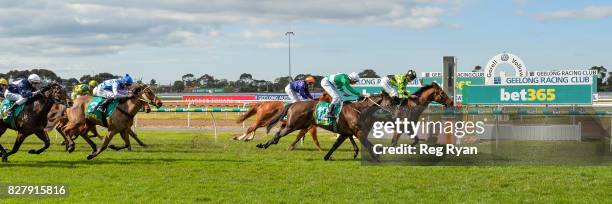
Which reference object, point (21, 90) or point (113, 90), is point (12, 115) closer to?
point (21, 90)

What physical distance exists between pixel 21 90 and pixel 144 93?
2.36 metres

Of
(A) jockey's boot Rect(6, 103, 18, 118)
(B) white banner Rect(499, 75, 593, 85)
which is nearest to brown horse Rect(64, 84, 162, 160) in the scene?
(A) jockey's boot Rect(6, 103, 18, 118)

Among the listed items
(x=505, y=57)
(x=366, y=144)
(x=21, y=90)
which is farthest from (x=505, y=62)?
(x=21, y=90)

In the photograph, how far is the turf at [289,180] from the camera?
772 cm

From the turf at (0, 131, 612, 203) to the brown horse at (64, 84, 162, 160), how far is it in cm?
54

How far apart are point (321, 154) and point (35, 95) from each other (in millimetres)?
5312

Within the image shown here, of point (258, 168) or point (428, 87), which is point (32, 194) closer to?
point (258, 168)

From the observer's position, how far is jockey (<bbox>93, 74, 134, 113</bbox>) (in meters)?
13.3

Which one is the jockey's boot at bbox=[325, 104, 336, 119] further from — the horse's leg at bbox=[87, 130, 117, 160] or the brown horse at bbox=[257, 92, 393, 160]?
the horse's leg at bbox=[87, 130, 117, 160]

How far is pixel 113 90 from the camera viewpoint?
13.3 m

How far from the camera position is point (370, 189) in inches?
328

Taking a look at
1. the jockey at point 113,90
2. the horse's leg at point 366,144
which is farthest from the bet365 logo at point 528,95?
the jockey at point 113,90

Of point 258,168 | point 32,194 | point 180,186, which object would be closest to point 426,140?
point 258,168

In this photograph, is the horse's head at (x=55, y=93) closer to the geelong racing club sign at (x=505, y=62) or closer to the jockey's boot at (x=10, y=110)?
the jockey's boot at (x=10, y=110)
